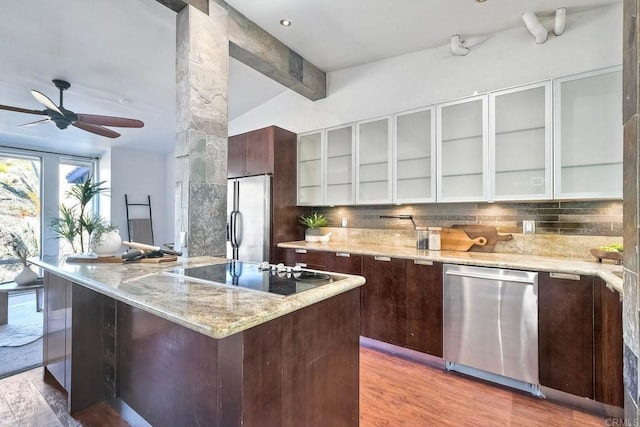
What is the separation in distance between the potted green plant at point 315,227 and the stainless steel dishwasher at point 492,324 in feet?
5.50

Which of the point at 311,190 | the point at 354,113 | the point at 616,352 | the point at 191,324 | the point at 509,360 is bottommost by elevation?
the point at 509,360

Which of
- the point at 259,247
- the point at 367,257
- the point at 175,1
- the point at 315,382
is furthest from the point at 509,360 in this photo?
the point at 175,1

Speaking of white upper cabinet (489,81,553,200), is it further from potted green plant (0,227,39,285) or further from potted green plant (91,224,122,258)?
potted green plant (0,227,39,285)

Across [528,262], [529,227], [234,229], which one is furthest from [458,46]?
[234,229]

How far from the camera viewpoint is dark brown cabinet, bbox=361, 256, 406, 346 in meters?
2.65

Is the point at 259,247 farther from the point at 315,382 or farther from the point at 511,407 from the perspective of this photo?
the point at 511,407

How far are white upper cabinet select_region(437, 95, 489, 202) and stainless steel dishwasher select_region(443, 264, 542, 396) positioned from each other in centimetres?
79

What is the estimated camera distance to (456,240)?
2.89 metres

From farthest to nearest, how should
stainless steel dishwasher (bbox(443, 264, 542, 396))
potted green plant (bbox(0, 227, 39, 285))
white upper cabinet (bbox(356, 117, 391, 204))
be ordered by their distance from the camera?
potted green plant (bbox(0, 227, 39, 285))
white upper cabinet (bbox(356, 117, 391, 204))
stainless steel dishwasher (bbox(443, 264, 542, 396))

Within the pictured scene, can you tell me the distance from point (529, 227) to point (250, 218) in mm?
2988

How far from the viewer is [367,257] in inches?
114

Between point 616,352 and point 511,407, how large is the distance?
72 cm

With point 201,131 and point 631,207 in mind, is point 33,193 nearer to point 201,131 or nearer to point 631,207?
point 201,131

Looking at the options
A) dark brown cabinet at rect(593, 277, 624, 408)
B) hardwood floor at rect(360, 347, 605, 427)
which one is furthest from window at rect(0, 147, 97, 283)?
dark brown cabinet at rect(593, 277, 624, 408)
